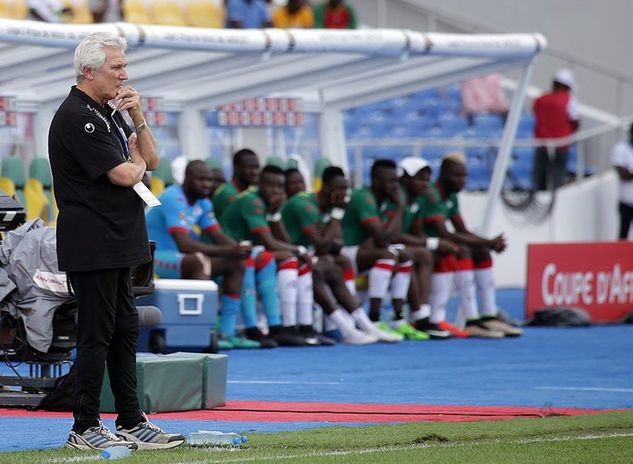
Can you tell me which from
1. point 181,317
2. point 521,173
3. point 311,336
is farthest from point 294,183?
point 521,173

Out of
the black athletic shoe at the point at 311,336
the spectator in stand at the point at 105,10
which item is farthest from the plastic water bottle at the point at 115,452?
the spectator in stand at the point at 105,10

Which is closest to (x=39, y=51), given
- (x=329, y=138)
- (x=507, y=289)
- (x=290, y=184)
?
(x=290, y=184)

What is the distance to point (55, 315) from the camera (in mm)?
9328

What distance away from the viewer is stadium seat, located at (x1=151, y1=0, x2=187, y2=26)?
21570 millimetres

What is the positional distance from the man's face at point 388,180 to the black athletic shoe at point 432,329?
4.67ft

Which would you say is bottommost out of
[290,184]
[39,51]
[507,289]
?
[507,289]

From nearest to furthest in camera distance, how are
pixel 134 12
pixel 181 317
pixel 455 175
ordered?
pixel 181 317 → pixel 455 175 → pixel 134 12

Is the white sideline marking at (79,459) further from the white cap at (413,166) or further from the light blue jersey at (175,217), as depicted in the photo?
the white cap at (413,166)

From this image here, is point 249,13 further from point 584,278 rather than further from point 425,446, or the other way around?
point 425,446

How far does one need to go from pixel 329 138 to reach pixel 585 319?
143 inches

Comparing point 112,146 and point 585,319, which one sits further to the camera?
point 585,319

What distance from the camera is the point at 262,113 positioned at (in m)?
18.2

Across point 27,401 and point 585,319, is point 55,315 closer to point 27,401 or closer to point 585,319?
point 27,401

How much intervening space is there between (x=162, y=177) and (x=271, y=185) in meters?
1.21
